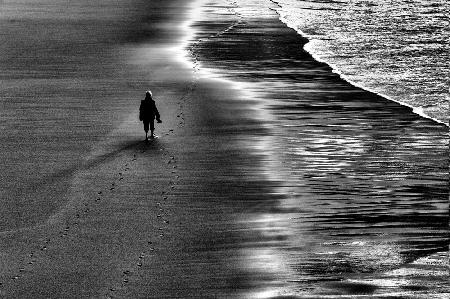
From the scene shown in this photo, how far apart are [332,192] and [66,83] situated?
20693mm

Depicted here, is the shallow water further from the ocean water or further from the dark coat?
the dark coat

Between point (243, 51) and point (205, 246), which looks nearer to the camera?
point (205, 246)

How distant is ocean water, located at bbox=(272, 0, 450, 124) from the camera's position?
44.7 metres

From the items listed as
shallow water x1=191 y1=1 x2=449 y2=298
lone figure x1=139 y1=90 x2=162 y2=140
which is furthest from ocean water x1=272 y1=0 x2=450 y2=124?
lone figure x1=139 y1=90 x2=162 y2=140

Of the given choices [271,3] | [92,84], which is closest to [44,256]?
[92,84]

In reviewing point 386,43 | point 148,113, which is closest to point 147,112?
point 148,113

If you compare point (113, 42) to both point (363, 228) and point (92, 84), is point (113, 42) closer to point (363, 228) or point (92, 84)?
point (92, 84)

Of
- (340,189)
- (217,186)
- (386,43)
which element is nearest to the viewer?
(340,189)

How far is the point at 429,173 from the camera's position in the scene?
2812 centimetres

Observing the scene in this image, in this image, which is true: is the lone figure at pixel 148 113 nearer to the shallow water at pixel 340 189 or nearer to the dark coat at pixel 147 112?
Answer: the dark coat at pixel 147 112

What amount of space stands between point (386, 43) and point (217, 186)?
39.7 m

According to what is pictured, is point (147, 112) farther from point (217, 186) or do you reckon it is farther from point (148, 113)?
point (217, 186)

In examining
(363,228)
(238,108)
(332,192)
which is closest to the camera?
(363,228)

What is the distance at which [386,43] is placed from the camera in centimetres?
6412
